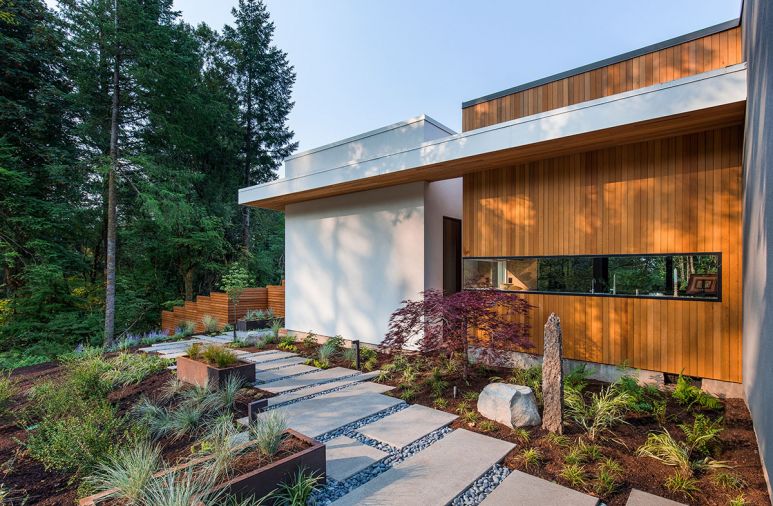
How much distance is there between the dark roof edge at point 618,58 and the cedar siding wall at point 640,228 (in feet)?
4.41

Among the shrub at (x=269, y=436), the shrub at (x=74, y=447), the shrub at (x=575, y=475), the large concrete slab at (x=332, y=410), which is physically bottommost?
the large concrete slab at (x=332, y=410)

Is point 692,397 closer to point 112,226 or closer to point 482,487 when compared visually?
point 482,487

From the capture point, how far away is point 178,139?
12.1 meters

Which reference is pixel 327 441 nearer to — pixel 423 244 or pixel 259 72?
pixel 423 244

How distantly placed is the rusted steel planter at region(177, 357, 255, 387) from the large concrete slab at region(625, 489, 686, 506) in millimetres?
4368

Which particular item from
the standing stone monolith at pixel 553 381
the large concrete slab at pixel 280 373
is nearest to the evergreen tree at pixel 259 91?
the large concrete slab at pixel 280 373

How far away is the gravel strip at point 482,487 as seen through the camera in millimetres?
2371

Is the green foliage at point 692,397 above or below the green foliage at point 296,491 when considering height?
below

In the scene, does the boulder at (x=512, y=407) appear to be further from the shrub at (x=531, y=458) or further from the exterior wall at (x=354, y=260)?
the exterior wall at (x=354, y=260)

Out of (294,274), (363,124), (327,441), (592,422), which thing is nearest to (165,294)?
(294,274)

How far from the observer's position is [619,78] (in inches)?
194

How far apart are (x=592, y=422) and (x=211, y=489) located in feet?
11.3

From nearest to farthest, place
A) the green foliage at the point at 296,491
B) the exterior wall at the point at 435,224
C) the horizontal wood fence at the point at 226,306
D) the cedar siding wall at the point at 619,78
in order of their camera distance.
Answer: the green foliage at the point at 296,491 → the cedar siding wall at the point at 619,78 → the exterior wall at the point at 435,224 → the horizontal wood fence at the point at 226,306

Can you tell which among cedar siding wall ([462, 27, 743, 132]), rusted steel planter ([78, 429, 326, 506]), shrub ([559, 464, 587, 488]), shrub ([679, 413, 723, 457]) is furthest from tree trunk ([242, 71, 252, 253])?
shrub ([679, 413, 723, 457])
